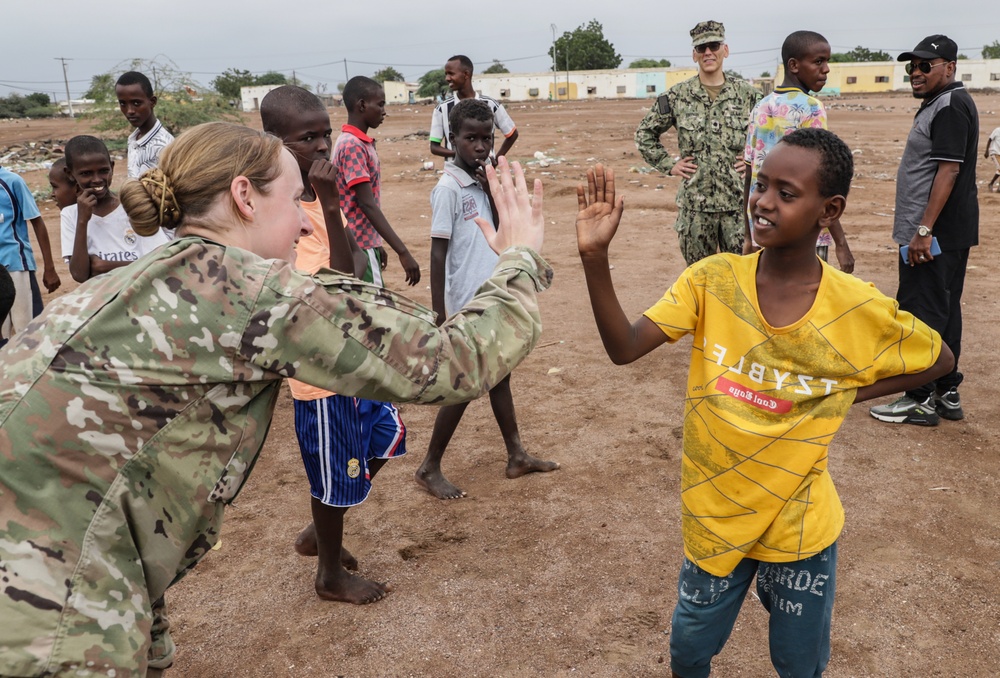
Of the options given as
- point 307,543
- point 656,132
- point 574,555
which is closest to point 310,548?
point 307,543

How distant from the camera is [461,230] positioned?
4.17 metres

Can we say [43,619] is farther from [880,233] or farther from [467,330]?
[880,233]

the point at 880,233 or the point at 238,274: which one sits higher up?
the point at 238,274

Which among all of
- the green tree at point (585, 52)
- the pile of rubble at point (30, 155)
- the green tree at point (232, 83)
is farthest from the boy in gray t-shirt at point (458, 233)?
the green tree at point (585, 52)

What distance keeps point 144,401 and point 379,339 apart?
449 mm

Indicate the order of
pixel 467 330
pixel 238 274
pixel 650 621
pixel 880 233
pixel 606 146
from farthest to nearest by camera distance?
1. pixel 606 146
2. pixel 880 233
3. pixel 650 621
4. pixel 467 330
5. pixel 238 274

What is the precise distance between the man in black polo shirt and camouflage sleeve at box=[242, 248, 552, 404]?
12.8ft

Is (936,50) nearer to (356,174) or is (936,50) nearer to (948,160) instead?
(948,160)

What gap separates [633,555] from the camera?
3.59m

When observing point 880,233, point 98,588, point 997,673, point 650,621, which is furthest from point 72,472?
point 880,233

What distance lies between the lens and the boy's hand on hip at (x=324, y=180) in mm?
2912

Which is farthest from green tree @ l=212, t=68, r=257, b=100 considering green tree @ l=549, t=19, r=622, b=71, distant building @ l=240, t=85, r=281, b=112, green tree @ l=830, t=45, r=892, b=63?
green tree @ l=830, t=45, r=892, b=63

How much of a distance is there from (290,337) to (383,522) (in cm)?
263

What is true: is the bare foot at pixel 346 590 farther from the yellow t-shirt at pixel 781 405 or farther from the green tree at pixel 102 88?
the green tree at pixel 102 88
